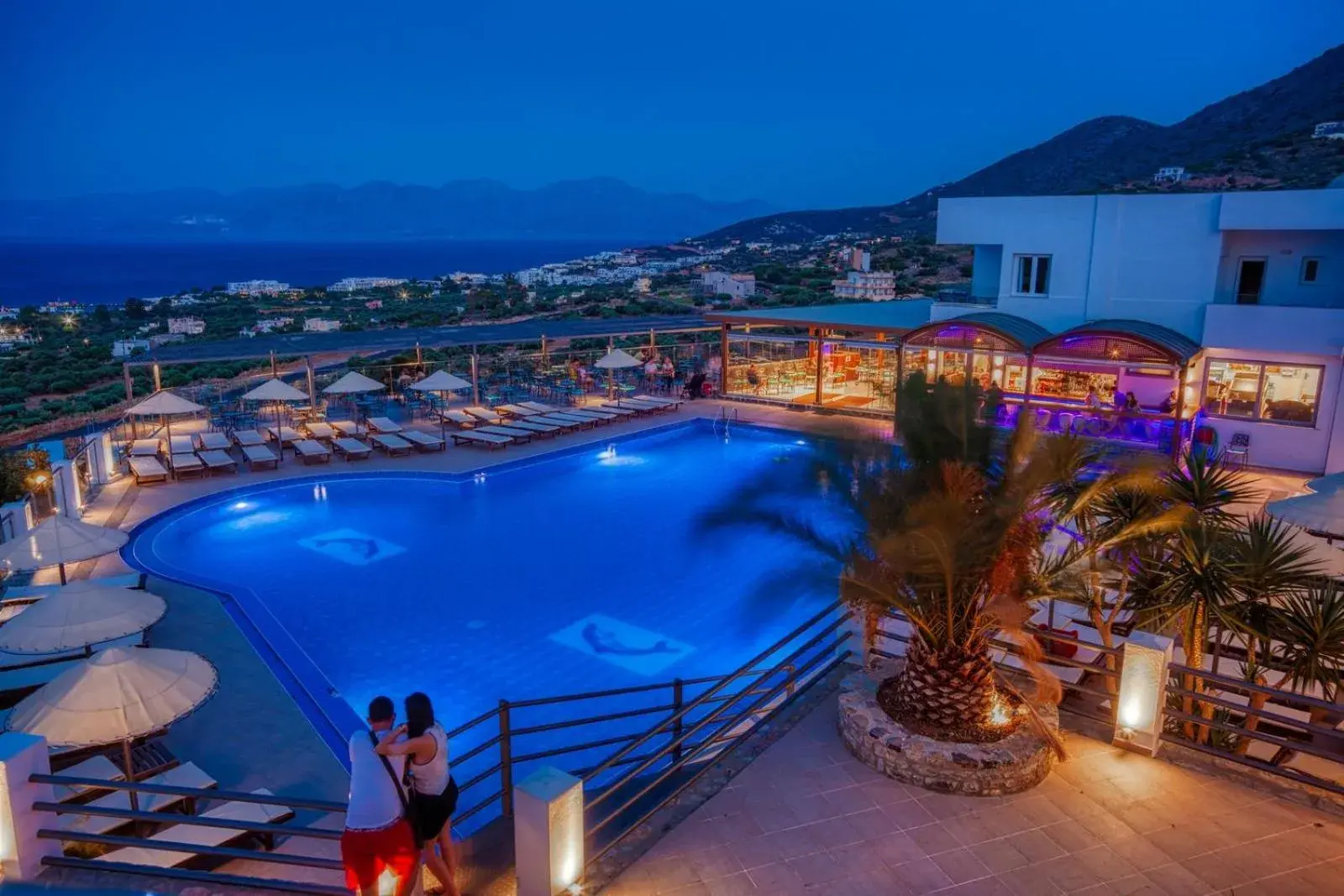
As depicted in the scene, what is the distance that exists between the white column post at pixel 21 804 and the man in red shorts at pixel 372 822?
177cm

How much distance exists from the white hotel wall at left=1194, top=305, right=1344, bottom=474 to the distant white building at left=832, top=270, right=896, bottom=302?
22.0m

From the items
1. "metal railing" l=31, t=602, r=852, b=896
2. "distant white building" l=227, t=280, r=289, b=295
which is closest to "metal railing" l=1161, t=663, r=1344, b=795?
"metal railing" l=31, t=602, r=852, b=896

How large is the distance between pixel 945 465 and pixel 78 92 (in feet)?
668

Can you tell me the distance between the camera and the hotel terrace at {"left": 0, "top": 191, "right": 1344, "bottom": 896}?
4.77 m

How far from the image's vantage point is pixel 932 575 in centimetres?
540

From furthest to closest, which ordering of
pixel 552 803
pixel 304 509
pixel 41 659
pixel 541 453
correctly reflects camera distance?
pixel 541 453, pixel 304 509, pixel 41 659, pixel 552 803

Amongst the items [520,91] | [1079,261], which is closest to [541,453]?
[1079,261]

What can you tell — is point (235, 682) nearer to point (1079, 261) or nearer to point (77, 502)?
point (77, 502)

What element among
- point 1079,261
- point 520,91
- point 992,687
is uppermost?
point 520,91

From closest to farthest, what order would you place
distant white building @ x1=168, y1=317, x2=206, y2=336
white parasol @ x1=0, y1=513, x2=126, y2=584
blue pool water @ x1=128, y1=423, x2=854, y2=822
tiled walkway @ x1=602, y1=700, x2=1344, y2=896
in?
tiled walkway @ x1=602, y1=700, x2=1344, y2=896, white parasol @ x1=0, y1=513, x2=126, y2=584, blue pool water @ x1=128, y1=423, x2=854, y2=822, distant white building @ x1=168, y1=317, x2=206, y2=336

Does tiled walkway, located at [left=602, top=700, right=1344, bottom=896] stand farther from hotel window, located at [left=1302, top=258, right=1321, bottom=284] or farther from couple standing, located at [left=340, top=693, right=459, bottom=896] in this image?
hotel window, located at [left=1302, top=258, right=1321, bottom=284]

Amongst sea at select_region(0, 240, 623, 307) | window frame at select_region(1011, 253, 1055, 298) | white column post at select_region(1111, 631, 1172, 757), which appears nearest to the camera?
white column post at select_region(1111, 631, 1172, 757)

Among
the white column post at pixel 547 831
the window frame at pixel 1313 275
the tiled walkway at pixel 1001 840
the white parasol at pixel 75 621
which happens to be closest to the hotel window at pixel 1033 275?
the window frame at pixel 1313 275

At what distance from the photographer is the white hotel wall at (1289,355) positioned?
569 inches
